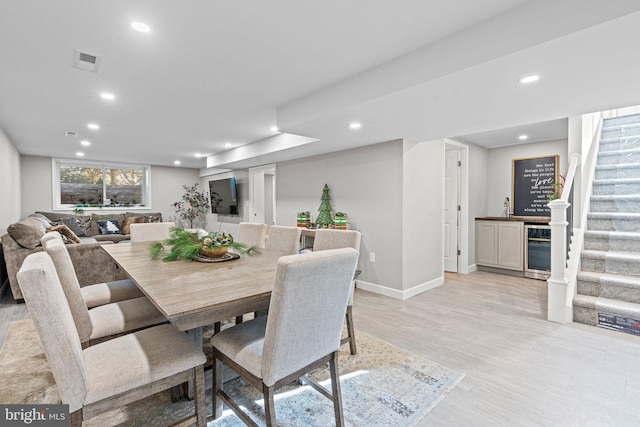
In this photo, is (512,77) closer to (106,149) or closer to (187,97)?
(187,97)

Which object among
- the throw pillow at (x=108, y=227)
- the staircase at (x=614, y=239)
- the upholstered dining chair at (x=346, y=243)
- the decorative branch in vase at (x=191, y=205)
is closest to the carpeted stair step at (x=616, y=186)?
the staircase at (x=614, y=239)

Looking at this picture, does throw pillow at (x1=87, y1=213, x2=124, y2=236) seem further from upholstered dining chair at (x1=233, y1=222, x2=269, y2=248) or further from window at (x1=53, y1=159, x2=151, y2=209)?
upholstered dining chair at (x1=233, y1=222, x2=269, y2=248)

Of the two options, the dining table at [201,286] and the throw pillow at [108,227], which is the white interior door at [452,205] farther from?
the throw pillow at [108,227]

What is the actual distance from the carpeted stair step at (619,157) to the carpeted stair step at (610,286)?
165cm

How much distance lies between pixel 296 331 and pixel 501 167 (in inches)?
217

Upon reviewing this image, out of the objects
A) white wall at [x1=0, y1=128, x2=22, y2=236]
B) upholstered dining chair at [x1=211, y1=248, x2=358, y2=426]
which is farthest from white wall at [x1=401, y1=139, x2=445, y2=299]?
white wall at [x1=0, y1=128, x2=22, y2=236]

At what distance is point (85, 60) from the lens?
7.32 feet

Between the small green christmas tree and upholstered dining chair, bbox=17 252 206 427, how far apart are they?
3043mm

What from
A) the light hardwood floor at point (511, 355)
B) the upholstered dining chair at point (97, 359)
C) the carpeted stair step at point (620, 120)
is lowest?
the light hardwood floor at point (511, 355)

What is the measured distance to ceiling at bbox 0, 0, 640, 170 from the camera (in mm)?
1621

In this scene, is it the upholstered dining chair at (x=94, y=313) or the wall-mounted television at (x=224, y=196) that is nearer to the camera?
the upholstered dining chair at (x=94, y=313)

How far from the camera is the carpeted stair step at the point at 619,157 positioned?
3768 mm

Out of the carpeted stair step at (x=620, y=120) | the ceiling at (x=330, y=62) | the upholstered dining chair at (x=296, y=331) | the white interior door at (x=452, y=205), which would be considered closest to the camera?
the upholstered dining chair at (x=296, y=331)

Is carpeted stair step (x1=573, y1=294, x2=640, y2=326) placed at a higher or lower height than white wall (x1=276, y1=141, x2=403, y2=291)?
lower
